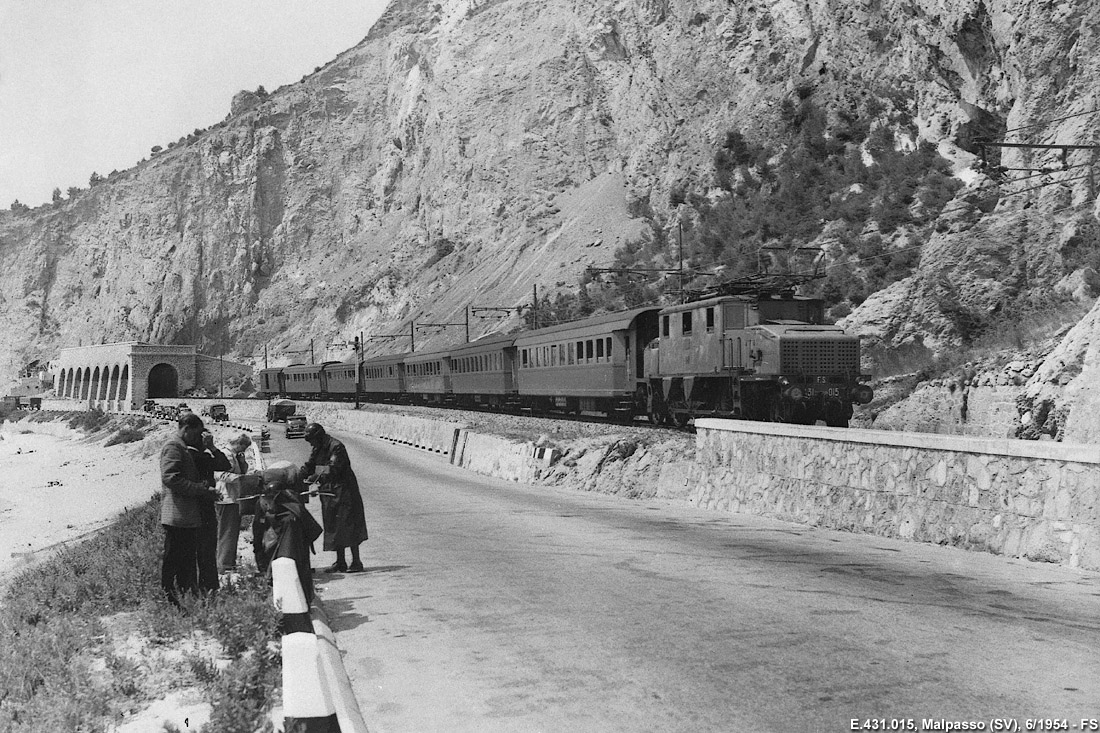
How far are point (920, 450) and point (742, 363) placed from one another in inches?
319

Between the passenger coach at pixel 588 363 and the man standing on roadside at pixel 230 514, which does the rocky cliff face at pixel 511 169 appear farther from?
the man standing on roadside at pixel 230 514

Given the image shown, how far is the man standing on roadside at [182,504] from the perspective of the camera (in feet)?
27.8

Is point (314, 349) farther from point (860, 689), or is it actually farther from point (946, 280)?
point (860, 689)

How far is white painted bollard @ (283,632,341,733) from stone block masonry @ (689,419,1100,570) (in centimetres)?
754

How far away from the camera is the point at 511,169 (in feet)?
304

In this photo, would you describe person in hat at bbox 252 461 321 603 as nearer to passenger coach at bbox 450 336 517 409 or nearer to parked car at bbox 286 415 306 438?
passenger coach at bbox 450 336 517 409

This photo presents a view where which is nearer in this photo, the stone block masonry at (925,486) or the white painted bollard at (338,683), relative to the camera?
the white painted bollard at (338,683)

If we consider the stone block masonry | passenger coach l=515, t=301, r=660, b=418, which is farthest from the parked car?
the stone block masonry

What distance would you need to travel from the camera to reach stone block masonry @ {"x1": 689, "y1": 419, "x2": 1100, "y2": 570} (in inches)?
383

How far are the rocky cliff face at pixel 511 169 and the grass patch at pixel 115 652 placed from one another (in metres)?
26.4

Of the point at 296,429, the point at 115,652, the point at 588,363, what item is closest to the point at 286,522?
the point at 115,652

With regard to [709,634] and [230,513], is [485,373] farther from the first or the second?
[709,634]

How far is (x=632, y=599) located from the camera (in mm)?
8695

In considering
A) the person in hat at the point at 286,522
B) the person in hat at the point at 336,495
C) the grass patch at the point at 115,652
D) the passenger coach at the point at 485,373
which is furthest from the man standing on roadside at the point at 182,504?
the passenger coach at the point at 485,373
